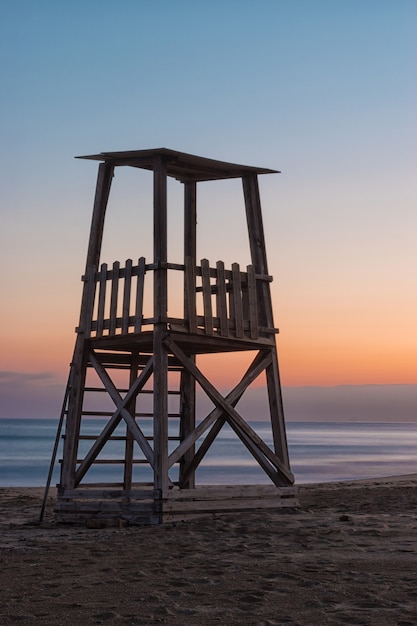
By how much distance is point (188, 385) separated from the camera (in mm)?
14930

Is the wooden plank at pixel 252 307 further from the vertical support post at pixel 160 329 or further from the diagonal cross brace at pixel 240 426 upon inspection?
the vertical support post at pixel 160 329

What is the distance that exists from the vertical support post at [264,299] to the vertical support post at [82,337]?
2.13 m

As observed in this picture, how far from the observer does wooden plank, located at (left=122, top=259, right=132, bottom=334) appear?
12.9 metres

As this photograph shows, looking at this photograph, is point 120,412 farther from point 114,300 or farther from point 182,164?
point 182,164

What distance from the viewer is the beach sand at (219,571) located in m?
6.50

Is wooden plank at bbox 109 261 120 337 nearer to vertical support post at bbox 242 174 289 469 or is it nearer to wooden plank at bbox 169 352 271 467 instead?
wooden plank at bbox 169 352 271 467

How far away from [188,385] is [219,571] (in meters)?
6.96

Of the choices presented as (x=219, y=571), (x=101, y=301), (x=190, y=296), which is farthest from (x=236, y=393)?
(x=219, y=571)

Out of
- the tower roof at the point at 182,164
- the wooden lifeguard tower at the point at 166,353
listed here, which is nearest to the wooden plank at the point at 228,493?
the wooden lifeguard tower at the point at 166,353

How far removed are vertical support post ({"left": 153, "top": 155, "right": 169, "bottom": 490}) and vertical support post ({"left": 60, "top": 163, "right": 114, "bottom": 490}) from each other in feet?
3.92

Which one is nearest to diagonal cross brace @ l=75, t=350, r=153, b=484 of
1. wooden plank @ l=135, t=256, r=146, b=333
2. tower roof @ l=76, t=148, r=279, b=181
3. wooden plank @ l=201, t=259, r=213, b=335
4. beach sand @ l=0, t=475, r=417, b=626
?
wooden plank @ l=135, t=256, r=146, b=333

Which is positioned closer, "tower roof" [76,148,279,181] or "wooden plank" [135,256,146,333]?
"wooden plank" [135,256,146,333]

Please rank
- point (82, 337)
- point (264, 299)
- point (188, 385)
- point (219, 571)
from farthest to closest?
point (188, 385)
point (264, 299)
point (82, 337)
point (219, 571)

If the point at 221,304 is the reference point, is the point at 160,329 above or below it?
below
